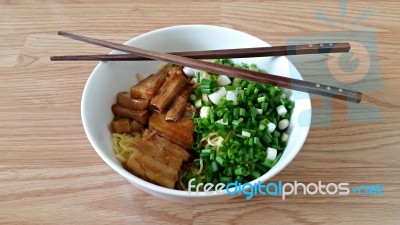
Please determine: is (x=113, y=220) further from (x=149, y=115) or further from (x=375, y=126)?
(x=375, y=126)

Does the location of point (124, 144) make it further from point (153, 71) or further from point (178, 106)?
point (153, 71)

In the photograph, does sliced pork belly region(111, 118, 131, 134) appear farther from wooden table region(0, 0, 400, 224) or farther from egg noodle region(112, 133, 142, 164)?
wooden table region(0, 0, 400, 224)

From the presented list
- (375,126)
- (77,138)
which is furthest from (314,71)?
(77,138)

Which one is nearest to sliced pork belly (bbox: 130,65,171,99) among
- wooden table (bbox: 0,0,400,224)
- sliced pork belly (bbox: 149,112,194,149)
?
sliced pork belly (bbox: 149,112,194,149)

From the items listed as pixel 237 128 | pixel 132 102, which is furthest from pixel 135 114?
pixel 237 128

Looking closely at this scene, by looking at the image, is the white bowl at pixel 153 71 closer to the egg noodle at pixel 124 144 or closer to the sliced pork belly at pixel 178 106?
the egg noodle at pixel 124 144

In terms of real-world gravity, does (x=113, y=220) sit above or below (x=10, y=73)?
below
